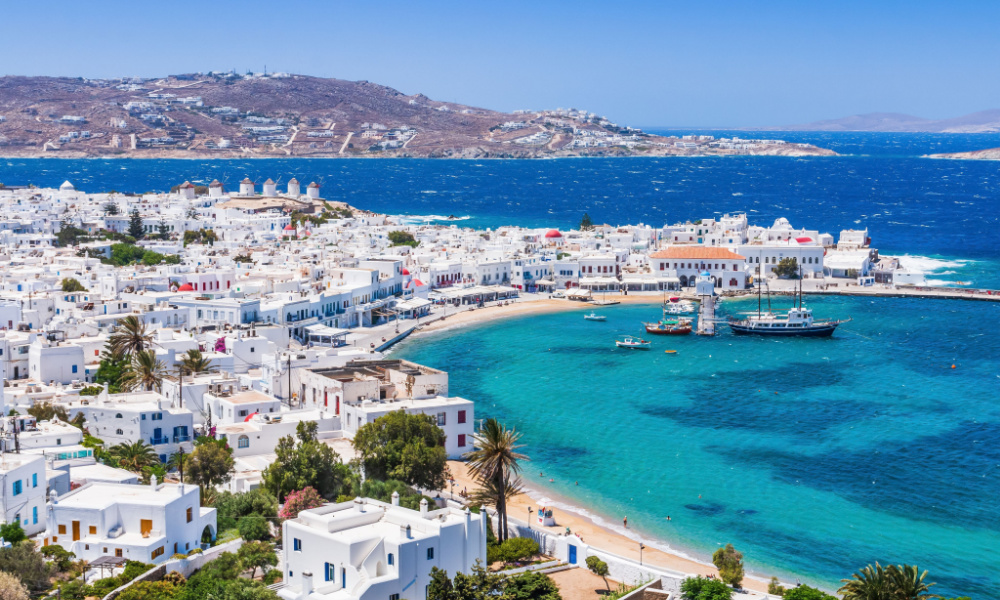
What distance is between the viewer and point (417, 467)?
33.0m

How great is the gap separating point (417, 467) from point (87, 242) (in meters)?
67.6

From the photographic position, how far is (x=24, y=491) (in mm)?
27594

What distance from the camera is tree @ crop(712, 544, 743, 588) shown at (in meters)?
27.8

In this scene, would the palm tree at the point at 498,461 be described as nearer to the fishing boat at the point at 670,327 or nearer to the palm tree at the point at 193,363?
the palm tree at the point at 193,363

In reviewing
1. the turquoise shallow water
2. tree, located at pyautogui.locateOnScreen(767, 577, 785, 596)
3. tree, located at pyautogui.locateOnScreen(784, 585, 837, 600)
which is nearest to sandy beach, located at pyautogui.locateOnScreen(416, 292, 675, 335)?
the turquoise shallow water

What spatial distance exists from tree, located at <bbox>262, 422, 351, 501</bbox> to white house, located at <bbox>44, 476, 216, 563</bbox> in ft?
12.9

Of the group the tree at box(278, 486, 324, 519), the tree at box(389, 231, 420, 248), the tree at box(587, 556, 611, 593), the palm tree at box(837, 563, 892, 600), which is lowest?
the tree at box(587, 556, 611, 593)

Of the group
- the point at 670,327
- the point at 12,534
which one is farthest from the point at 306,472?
the point at 670,327

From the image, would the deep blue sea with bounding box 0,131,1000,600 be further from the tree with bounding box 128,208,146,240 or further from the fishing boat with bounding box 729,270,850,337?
the tree with bounding box 128,208,146,240

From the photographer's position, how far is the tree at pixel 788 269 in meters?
88.2

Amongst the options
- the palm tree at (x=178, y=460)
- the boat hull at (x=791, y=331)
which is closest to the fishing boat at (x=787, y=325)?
the boat hull at (x=791, y=331)

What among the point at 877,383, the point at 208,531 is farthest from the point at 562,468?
the point at 877,383

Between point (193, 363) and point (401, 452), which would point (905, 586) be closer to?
point (401, 452)

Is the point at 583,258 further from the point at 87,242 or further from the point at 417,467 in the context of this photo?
the point at 417,467
